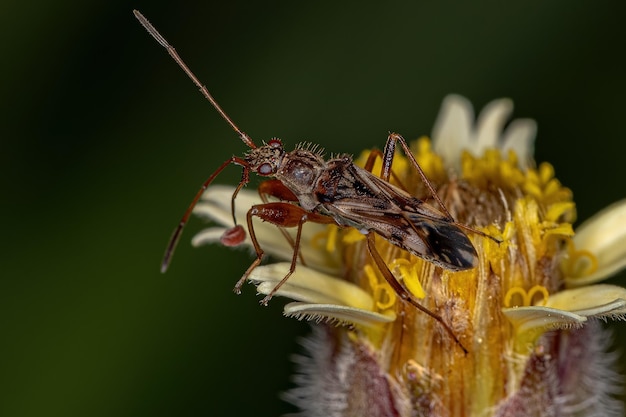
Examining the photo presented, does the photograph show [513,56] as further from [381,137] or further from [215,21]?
[215,21]

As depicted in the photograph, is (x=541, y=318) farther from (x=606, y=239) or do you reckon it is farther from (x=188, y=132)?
(x=188, y=132)

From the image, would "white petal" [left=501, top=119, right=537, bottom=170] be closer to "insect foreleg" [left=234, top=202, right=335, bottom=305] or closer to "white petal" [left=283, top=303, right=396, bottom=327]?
"insect foreleg" [left=234, top=202, right=335, bottom=305]

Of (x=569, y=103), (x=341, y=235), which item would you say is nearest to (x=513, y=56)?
(x=569, y=103)

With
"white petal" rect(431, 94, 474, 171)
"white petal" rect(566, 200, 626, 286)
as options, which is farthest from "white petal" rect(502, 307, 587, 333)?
"white petal" rect(431, 94, 474, 171)

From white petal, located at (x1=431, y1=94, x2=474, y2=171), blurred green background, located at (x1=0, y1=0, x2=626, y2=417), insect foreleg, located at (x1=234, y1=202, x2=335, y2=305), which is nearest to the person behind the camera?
insect foreleg, located at (x1=234, y1=202, x2=335, y2=305)

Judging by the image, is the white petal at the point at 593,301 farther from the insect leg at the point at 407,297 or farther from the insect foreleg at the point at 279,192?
the insect foreleg at the point at 279,192
